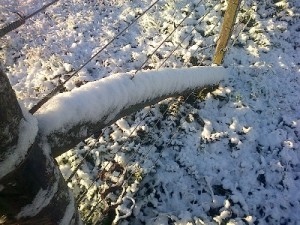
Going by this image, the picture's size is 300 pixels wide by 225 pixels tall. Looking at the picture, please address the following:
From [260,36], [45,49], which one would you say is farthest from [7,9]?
[260,36]

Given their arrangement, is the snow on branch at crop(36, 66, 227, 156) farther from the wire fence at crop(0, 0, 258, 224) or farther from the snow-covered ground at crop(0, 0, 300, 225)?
the snow-covered ground at crop(0, 0, 300, 225)

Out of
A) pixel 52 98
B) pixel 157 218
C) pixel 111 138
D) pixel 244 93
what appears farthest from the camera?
pixel 244 93

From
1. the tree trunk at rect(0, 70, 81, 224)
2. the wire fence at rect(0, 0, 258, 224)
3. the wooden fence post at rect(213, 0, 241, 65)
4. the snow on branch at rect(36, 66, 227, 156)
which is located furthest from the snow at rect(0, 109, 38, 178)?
the wooden fence post at rect(213, 0, 241, 65)

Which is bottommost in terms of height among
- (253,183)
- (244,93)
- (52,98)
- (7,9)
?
(253,183)

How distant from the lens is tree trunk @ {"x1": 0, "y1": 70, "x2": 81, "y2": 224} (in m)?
1.11

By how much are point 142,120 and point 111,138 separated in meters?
0.46

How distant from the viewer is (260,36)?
15.6 ft

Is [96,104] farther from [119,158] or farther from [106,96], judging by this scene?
[119,158]

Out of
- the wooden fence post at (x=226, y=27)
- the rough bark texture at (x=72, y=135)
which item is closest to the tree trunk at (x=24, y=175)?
the rough bark texture at (x=72, y=135)

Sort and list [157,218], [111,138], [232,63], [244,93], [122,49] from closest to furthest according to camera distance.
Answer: [157,218] < [111,138] < [244,93] < [232,63] < [122,49]

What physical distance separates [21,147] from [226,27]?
3.40 meters

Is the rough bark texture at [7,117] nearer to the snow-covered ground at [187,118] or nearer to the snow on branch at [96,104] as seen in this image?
the snow on branch at [96,104]

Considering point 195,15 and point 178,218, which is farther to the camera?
point 195,15

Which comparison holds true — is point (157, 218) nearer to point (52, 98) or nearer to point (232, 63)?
point (52, 98)
